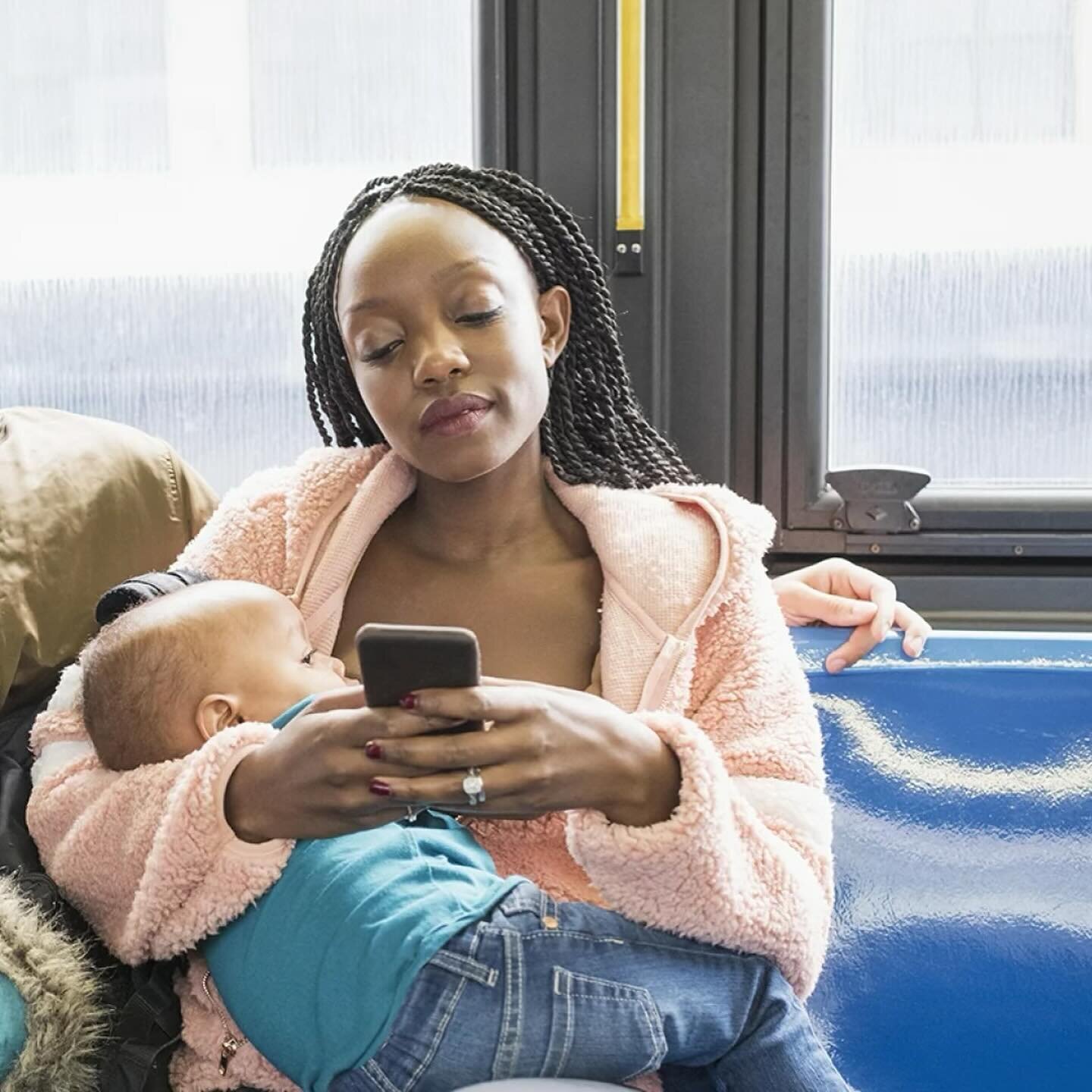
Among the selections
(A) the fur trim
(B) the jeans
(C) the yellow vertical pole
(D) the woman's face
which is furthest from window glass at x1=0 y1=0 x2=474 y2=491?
(B) the jeans

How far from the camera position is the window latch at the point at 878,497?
1805 millimetres

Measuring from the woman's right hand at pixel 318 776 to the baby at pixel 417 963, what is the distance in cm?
4

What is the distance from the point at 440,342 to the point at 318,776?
418 millimetres

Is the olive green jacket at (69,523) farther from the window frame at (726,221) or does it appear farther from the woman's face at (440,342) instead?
the window frame at (726,221)

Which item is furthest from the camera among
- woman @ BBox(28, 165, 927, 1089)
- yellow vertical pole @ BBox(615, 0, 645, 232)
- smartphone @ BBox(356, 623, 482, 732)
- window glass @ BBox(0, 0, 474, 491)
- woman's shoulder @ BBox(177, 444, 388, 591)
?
window glass @ BBox(0, 0, 474, 491)

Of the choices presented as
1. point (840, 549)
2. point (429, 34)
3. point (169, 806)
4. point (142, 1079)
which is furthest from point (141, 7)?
point (142, 1079)

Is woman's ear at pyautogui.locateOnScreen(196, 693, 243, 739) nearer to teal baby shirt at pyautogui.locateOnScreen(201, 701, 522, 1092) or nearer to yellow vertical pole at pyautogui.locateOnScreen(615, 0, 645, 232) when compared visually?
teal baby shirt at pyautogui.locateOnScreen(201, 701, 522, 1092)

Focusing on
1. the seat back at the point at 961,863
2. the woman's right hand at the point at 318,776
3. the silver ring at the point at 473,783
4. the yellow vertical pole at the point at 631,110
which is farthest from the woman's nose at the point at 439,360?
the yellow vertical pole at the point at 631,110

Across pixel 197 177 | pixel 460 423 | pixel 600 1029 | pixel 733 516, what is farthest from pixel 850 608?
pixel 197 177

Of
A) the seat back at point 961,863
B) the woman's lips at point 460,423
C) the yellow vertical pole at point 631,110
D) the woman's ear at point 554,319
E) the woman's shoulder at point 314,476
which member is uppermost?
the yellow vertical pole at point 631,110

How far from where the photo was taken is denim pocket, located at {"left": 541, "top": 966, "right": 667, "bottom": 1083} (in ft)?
2.93

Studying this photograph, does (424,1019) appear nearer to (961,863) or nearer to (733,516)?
(733,516)

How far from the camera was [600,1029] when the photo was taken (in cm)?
90

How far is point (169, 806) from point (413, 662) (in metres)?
0.27
